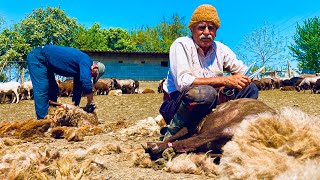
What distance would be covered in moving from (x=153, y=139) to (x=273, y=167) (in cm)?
284

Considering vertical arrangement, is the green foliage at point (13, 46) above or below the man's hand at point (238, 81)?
above

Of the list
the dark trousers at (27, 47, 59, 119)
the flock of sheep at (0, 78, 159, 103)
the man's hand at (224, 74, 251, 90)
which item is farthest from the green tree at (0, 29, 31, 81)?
the man's hand at (224, 74, 251, 90)

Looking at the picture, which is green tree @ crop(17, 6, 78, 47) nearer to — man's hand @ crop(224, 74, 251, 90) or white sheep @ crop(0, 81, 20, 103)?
white sheep @ crop(0, 81, 20, 103)

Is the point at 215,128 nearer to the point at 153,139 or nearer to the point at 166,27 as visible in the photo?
the point at 153,139

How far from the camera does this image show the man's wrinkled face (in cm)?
380

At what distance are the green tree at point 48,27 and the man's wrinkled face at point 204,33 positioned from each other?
46.7m

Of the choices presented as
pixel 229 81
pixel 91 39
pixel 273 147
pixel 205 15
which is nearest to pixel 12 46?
pixel 91 39

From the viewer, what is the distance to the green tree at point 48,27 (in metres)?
48.1

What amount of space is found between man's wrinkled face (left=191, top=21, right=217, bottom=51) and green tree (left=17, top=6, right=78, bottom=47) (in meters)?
46.7

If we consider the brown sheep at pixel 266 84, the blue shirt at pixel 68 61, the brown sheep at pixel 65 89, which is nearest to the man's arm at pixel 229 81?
the blue shirt at pixel 68 61

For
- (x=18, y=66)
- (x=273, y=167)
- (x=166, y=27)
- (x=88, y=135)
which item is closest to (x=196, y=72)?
(x=273, y=167)

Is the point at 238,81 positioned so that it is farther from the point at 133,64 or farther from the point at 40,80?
the point at 133,64

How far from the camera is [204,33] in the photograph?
150 inches

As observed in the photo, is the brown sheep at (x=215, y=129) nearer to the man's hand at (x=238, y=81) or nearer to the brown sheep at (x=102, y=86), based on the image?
the man's hand at (x=238, y=81)
